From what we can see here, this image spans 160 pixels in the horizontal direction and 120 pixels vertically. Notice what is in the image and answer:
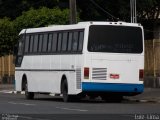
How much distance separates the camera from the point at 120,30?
2947cm

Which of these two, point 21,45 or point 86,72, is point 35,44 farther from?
point 86,72

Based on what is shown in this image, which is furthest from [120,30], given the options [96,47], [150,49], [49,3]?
[49,3]

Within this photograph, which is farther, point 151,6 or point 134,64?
point 151,6

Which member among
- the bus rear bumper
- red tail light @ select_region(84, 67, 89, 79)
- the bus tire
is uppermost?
red tail light @ select_region(84, 67, 89, 79)

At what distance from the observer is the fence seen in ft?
178

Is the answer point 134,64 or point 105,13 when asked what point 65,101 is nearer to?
point 134,64

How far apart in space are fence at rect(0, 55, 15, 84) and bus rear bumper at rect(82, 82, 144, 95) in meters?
25.4

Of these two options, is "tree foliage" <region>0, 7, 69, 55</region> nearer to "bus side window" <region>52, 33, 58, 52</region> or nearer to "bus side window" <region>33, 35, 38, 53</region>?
"bus side window" <region>33, 35, 38, 53</region>

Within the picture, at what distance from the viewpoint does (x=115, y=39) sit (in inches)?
1155

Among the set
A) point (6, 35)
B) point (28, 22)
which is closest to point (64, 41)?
point (28, 22)

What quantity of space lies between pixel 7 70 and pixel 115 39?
1050 inches

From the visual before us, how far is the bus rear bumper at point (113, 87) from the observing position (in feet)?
94.5

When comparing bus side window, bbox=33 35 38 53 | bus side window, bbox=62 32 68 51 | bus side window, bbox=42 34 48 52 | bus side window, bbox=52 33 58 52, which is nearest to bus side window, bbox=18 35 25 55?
bus side window, bbox=33 35 38 53

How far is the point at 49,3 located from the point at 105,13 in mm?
4167
